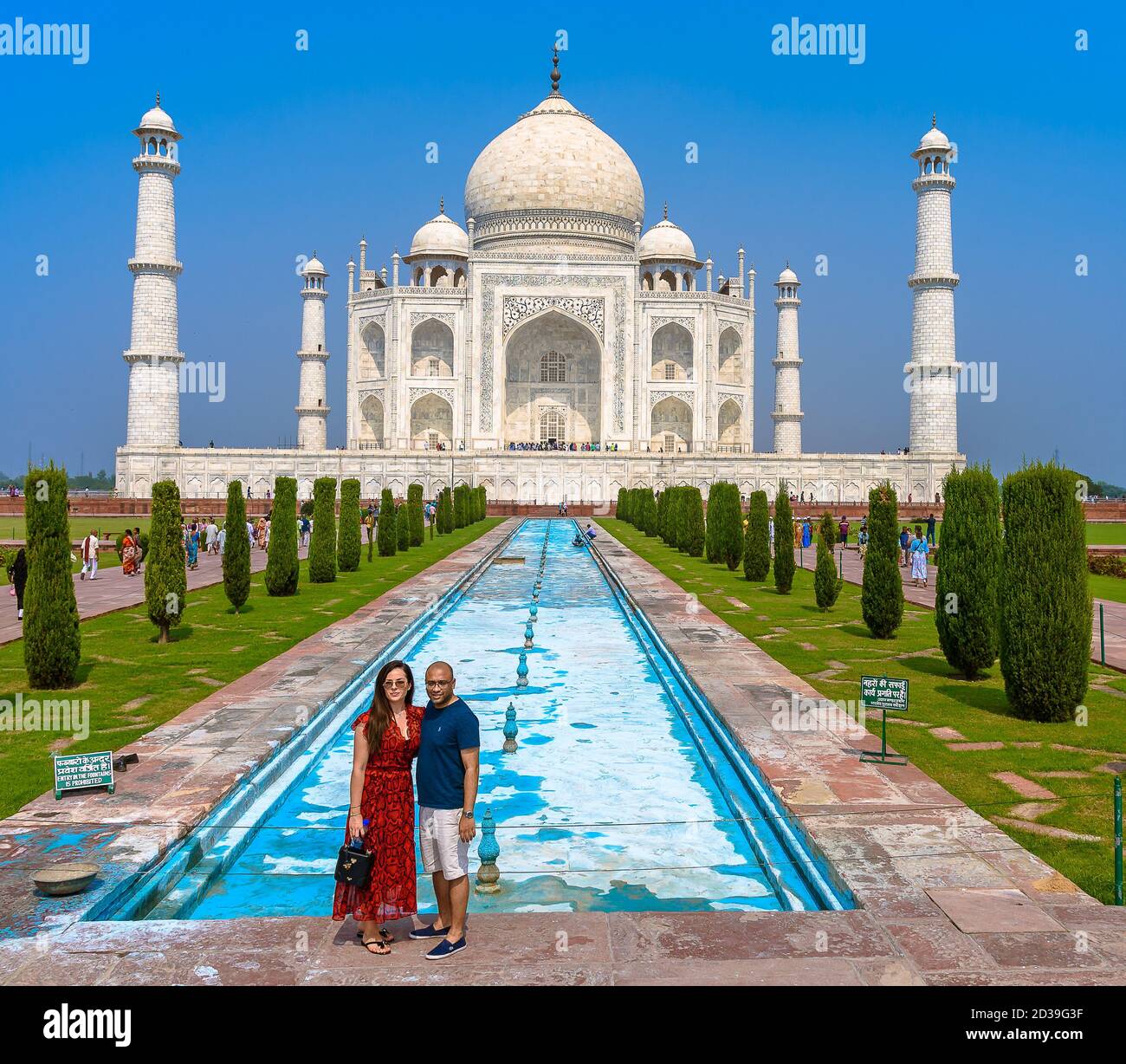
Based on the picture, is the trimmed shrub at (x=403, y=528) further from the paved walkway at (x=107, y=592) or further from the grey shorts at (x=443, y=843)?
the grey shorts at (x=443, y=843)

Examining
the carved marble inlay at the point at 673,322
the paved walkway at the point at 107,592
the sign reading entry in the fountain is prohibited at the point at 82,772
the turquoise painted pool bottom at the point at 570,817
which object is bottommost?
the turquoise painted pool bottom at the point at 570,817

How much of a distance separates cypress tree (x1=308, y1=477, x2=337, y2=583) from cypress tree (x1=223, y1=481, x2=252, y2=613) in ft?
9.32

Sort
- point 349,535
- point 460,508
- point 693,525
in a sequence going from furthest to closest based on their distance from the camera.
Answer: point 460,508 < point 693,525 < point 349,535

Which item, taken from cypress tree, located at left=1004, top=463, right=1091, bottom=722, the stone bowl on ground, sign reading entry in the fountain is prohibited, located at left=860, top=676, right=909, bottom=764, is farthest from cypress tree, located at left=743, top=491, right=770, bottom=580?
the stone bowl on ground

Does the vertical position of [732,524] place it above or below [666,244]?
below

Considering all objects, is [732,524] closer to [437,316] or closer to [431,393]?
[431,393]

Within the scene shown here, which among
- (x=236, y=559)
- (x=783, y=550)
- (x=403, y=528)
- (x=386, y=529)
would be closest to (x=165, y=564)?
(x=236, y=559)

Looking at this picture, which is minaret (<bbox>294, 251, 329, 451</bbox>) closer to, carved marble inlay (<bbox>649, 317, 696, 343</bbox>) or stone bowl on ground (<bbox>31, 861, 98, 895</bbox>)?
carved marble inlay (<bbox>649, 317, 696, 343</bbox>)

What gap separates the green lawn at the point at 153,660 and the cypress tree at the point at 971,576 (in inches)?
201

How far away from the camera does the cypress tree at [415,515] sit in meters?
20.8

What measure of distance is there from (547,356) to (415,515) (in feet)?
66.2

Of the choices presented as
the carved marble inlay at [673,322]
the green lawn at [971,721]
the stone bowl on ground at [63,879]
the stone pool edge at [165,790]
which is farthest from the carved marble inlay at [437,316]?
the stone bowl on ground at [63,879]

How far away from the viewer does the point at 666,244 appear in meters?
42.7
